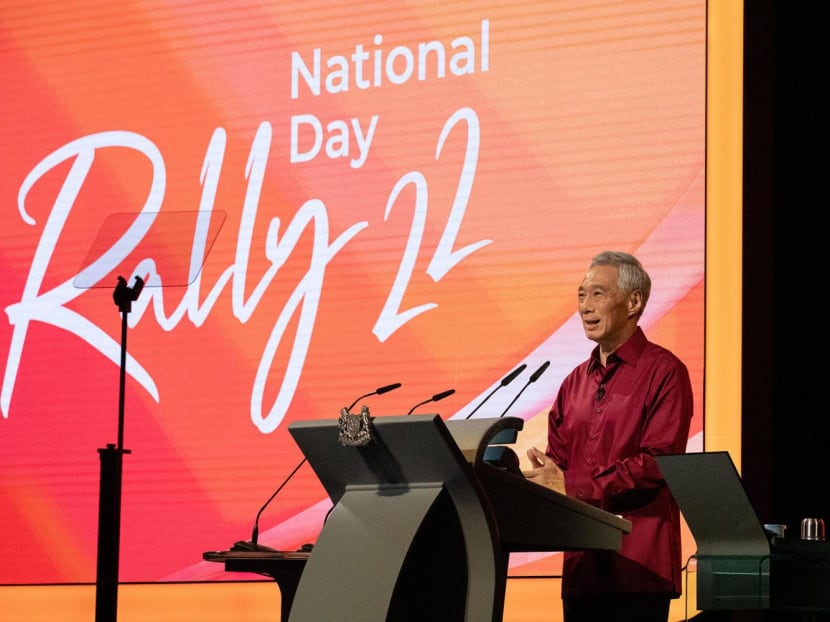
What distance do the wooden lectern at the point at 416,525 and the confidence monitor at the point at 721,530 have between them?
1.24ft

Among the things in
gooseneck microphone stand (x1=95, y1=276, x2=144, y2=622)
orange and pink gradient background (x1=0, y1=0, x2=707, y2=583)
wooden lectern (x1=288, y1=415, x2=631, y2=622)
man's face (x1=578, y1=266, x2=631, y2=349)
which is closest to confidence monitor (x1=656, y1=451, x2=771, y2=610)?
wooden lectern (x1=288, y1=415, x2=631, y2=622)

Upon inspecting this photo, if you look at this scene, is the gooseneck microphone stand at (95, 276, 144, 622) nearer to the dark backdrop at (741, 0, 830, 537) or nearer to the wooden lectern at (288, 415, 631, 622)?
the wooden lectern at (288, 415, 631, 622)

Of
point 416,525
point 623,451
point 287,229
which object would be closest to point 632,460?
point 623,451

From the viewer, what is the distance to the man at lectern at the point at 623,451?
301 centimetres

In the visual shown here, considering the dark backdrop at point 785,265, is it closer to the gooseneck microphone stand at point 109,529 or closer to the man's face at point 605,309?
the man's face at point 605,309

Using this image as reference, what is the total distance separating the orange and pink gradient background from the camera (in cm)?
440

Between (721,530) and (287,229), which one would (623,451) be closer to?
(721,530)

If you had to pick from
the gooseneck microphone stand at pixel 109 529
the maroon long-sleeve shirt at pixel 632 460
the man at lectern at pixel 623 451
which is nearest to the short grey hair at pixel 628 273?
the man at lectern at pixel 623 451

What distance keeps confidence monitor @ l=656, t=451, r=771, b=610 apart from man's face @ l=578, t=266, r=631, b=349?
0.72 meters

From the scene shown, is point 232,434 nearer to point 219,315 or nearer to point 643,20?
point 219,315

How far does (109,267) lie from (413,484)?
8.20 feet

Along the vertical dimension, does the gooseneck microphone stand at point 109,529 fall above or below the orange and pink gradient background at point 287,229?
below

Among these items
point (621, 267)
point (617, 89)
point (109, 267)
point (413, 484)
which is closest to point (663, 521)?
point (621, 267)

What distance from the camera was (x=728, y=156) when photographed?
168 inches
